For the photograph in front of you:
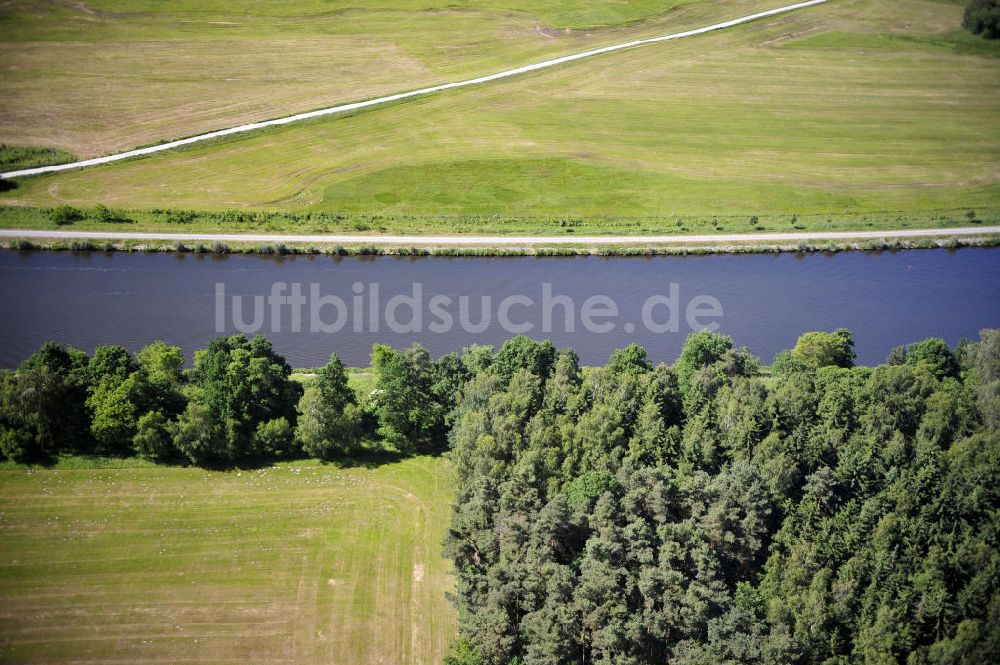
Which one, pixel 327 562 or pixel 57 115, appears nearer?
pixel 327 562

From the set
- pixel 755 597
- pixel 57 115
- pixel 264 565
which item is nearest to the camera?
pixel 755 597

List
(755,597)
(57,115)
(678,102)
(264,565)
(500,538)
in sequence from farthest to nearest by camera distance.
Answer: (678,102) → (57,115) → (264,565) → (500,538) → (755,597)

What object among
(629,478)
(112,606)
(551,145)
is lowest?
(112,606)

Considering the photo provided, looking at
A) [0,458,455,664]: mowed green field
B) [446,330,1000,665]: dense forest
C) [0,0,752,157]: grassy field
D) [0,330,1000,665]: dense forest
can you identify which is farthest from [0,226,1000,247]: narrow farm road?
[0,458,455,664]: mowed green field

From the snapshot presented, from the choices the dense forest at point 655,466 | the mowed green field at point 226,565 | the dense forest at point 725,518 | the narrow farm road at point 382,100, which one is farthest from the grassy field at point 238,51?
the dense forest at point 725,518

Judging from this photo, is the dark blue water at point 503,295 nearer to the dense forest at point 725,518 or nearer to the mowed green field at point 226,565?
the mowed green field at point 226,565

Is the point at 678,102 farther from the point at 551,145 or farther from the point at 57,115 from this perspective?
the point at 57,115

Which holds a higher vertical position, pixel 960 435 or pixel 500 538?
pixel 960 435

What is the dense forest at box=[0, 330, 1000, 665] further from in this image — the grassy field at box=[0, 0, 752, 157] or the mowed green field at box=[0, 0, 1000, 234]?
the grassy field at box=[0, 0, 752, 157]

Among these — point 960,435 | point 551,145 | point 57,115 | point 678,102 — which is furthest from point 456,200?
point 960,435
